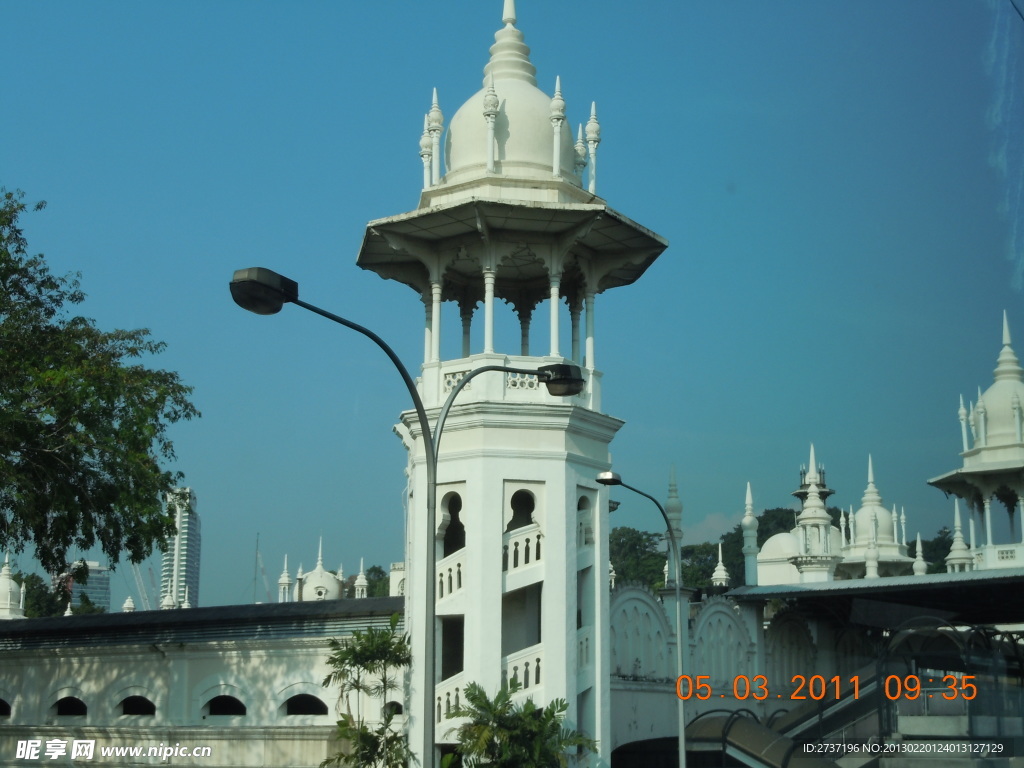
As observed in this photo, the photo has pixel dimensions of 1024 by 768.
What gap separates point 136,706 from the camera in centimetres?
2895

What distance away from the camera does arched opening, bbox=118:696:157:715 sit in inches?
1133

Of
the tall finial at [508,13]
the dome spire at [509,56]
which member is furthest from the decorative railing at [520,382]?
the tall finial at [508,13]

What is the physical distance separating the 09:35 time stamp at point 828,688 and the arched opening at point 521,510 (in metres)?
4.48

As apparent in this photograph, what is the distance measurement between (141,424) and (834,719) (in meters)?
16.5

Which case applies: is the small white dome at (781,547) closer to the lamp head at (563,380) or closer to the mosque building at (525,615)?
the mosque building at (525,615)

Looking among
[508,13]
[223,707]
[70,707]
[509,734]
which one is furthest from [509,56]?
[70,707]

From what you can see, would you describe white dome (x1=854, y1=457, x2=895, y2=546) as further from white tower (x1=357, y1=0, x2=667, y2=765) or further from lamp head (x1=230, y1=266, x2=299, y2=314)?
lamp head (x1=230, y1=266, x2=299, y2=314)

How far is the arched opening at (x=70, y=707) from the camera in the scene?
97.6 ft

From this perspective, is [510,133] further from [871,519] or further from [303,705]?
[871,519]

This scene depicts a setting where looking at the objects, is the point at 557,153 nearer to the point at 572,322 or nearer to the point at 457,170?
the point at 457,170

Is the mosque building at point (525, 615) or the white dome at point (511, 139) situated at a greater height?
the white dome at point (511, 139)

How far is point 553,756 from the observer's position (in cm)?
2133

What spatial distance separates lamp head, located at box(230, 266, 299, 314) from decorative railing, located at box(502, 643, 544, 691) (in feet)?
32.2

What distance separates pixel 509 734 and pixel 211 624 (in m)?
10.1
